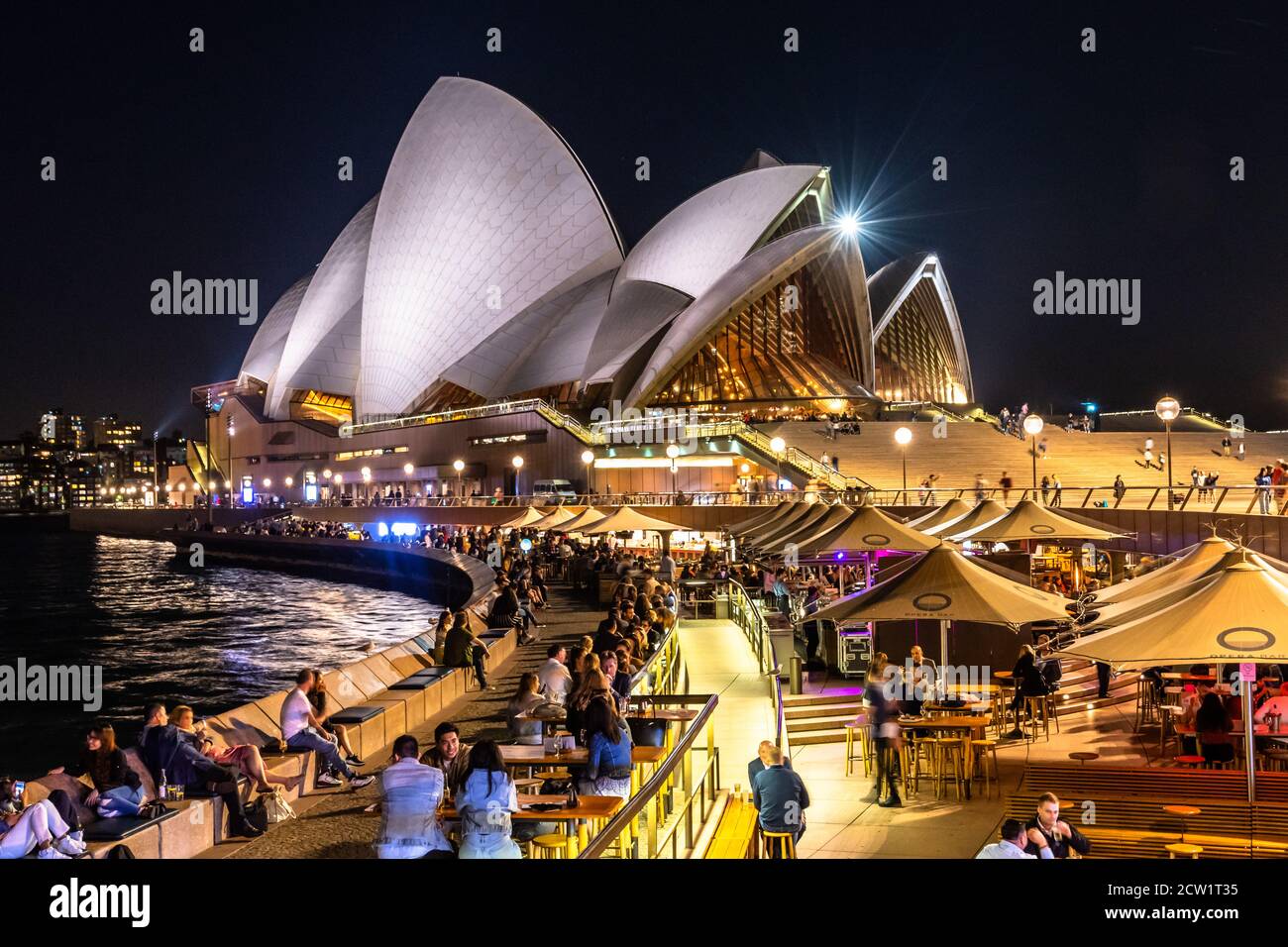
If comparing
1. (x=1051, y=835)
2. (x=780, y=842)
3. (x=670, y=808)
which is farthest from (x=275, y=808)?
(x=1051, y=835)

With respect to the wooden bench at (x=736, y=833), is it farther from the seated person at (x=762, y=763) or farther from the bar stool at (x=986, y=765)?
the bar stool at (x=986, y=765)

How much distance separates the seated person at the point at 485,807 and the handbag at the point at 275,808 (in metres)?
3.09

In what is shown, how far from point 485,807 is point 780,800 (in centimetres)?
189

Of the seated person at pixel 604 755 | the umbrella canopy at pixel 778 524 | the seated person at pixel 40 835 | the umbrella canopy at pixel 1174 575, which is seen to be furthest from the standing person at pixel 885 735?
the umbrella canopy at pixel 778 524

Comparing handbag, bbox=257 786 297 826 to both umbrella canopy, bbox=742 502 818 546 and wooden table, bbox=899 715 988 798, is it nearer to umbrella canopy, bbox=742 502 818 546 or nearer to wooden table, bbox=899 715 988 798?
wooden table, bbox=899 715 988 798

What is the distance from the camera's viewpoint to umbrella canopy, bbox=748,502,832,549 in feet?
56.3

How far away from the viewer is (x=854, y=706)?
464 inches

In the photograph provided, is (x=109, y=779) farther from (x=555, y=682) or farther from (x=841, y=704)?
(x=841, y=704)

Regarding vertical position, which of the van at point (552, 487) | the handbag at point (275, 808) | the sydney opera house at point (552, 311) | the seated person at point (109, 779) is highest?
the sydney opera house at point (552, 311)

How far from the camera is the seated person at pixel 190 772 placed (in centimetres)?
733

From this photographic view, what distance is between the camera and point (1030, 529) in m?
14.7

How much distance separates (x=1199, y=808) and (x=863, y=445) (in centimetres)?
3347
